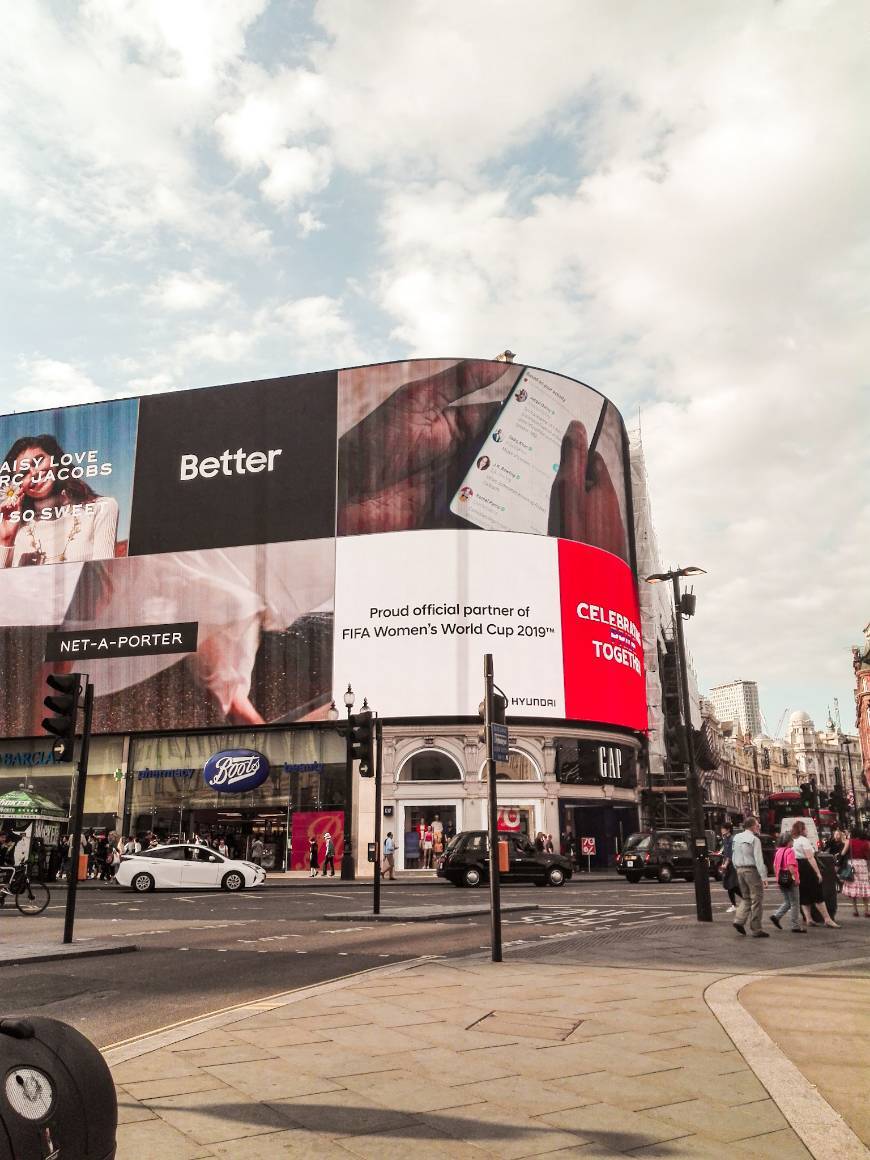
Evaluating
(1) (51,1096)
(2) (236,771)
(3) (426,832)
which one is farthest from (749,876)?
(2) (236,771)

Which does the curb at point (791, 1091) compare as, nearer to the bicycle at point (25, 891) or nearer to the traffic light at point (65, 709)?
the traffic light at point (65, 709)

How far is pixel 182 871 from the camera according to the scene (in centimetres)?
2917

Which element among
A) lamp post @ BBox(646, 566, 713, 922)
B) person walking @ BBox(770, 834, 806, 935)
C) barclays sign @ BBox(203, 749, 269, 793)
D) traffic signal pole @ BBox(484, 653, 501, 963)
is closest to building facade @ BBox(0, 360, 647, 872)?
barclays sign @ BBox(203, 749, 269, 793)

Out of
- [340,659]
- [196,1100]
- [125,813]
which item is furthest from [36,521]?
[196,1100]

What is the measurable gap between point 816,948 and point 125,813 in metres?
40.5

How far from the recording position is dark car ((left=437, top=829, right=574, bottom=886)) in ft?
101

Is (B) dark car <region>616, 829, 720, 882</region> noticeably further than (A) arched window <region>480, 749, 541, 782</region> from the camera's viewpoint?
No

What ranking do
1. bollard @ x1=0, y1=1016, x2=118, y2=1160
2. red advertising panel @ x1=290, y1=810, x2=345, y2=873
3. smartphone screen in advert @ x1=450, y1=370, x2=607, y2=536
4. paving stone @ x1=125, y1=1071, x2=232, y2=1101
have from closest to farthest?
bollard @ x1=0, y1=1016, x2=118, y2=1160 < paving stone @ x1=125, y1=1071, x2=232, y2=1101 < red advertising panel @ x1=290, y1=810, x2=345, y2=873 < smartphone screen in advert @ x1=450, y1=370, x2=607, y2=536

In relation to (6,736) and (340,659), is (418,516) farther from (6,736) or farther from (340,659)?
(6,736)

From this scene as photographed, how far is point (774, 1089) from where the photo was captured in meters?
5.29

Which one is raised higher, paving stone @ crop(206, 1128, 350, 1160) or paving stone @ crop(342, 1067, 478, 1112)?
paving stone @ crop(206, 1128, 350, 1160)

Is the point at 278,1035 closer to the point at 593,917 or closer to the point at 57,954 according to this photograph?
the point at 57,954

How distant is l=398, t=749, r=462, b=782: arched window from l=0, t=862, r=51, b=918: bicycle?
899 inches

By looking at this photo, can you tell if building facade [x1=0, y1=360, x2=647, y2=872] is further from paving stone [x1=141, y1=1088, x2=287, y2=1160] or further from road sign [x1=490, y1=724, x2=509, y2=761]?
paving stone [x1=141, y1=1088, x2=287, y2=1160]
